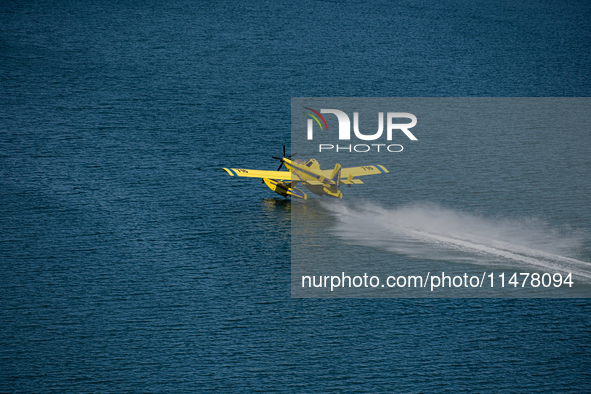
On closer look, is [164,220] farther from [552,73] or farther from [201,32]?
[552,73]

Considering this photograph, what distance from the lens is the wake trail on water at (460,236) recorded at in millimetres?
82062

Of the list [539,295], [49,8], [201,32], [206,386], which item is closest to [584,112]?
[539,295]

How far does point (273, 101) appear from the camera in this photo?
136875 mm

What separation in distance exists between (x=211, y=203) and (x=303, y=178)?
547 inches

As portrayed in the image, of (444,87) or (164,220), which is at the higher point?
(444,87)

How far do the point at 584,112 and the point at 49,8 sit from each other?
418 feet

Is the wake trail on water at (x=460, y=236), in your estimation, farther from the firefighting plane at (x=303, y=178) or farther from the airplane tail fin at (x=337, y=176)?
the airplane tail fin at (x=337, y=176)

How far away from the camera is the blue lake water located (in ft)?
236

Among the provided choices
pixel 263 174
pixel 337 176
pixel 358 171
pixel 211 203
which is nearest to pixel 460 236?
pixel 337 176

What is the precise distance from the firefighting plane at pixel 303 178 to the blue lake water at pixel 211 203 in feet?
8.38
